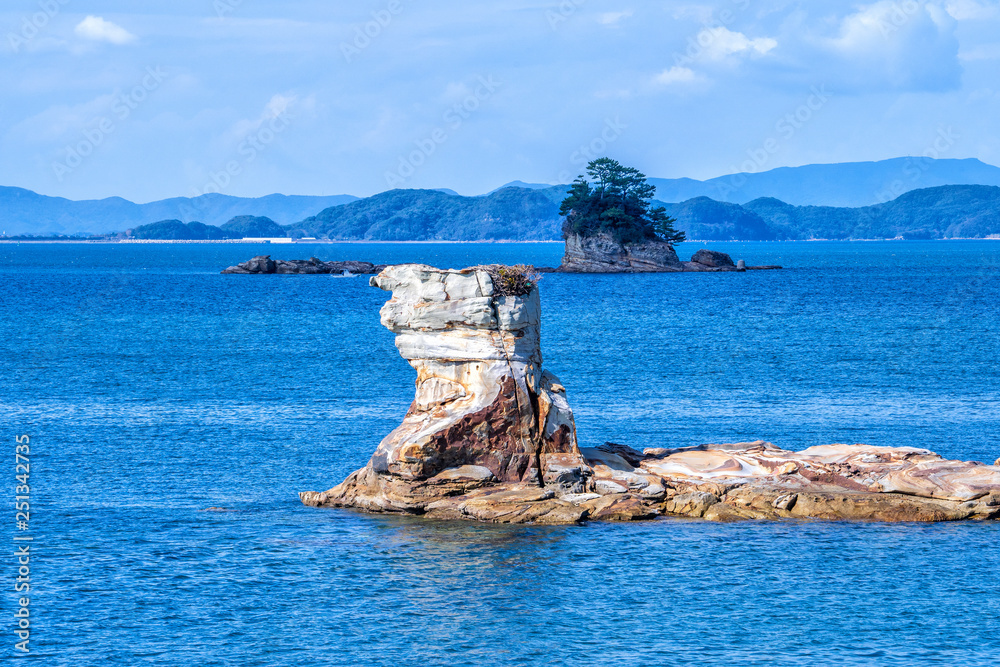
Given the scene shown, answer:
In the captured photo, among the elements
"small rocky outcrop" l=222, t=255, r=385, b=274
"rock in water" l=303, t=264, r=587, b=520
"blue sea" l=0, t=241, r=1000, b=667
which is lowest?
"blue sea" l=0, t=241, r=1000, b=667

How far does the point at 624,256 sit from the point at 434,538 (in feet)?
489

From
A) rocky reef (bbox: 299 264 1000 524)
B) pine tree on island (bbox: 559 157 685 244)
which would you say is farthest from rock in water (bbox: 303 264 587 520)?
pine tree on island (bbox: 559 157 685 244)

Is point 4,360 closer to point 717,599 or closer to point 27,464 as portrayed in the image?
point 27,464

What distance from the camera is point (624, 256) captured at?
570ft

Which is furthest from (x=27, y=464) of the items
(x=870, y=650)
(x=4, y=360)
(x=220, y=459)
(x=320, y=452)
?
(x=4, y=360)

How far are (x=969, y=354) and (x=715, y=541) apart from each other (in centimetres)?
4150

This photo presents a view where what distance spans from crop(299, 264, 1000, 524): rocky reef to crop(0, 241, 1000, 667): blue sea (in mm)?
883

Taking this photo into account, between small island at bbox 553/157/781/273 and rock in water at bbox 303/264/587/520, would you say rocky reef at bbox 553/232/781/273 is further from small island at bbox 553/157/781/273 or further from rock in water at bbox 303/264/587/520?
rock in water at bbox 303/264/587/520

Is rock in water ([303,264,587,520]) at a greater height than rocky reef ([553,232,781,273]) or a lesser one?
lesser

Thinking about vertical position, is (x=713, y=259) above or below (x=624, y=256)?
below

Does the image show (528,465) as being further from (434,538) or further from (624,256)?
(624,256)

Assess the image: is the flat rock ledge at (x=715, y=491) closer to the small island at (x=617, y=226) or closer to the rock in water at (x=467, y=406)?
the rock in water at (x=467, y=406)

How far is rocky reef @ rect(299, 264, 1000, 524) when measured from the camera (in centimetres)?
2823

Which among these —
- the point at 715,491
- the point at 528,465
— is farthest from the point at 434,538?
the point at 715,491
